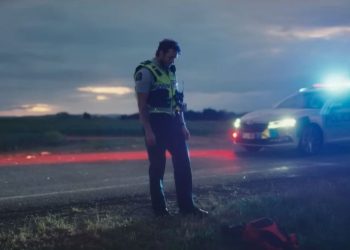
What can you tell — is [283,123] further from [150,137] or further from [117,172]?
[150,137]

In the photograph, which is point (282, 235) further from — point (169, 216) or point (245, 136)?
point (245, 136)

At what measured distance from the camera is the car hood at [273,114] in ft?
49.1

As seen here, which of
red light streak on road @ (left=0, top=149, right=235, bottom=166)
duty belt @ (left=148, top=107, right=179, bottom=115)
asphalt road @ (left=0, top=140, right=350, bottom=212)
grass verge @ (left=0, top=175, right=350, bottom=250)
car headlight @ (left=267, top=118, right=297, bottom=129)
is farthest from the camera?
car headlight @ (left=267, top=118, right=297, bottom=129)

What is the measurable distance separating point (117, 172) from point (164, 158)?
490 centimetres

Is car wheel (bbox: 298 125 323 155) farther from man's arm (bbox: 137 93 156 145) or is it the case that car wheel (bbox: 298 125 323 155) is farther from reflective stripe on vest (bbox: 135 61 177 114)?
man's arm (bbox: 137 93 156 145)

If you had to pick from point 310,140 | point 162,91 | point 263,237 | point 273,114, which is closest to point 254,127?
point 273,114

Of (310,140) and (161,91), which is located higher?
(161,91)

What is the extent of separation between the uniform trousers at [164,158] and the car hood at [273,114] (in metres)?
8.04

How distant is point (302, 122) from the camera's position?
14961 millimetres

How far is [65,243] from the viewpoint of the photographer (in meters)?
5.69

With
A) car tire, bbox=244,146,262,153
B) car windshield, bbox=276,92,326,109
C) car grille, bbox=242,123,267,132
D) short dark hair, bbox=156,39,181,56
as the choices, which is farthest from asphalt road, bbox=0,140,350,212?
short dark hair, bbox=156,39,181,56

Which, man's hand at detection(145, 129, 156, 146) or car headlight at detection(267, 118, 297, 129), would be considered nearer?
man's hand at detection(145, 129, 156, 146)

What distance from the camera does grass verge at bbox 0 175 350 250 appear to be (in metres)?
5.74

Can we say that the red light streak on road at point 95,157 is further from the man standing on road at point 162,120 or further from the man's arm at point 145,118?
the man's arm at point 145,118
